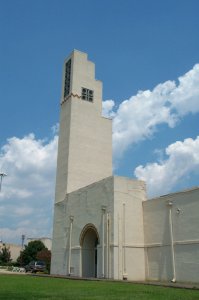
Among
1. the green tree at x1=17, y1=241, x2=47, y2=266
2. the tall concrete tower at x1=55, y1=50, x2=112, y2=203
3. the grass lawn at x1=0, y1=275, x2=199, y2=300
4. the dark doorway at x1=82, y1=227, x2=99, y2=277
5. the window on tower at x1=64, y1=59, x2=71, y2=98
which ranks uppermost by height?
the window on tower at x1=64, y1=59, x2=71, y2=98

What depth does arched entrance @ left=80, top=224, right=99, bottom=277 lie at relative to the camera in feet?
90.3

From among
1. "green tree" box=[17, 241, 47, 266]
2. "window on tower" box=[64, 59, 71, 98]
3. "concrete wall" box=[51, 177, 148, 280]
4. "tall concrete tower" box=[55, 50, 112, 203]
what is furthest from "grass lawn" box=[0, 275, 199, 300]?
"green tree" box=[17, 241, 47, 266]

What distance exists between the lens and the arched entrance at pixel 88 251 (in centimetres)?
2752

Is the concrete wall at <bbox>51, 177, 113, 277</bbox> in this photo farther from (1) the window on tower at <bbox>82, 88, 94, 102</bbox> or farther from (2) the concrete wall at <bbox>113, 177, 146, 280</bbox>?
(1) the window on tower at <bbox>82, 88, 94, 102</bbox>

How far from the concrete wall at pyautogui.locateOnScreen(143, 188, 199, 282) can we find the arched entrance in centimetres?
508

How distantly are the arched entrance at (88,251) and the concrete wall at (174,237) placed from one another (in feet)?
16.7

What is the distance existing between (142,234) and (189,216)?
4.87 meters

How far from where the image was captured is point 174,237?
2214 cm

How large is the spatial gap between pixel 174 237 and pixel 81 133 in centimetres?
1457

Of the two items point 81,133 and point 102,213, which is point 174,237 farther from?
point 81,133

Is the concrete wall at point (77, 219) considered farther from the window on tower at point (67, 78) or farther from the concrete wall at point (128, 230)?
the window on tower at point (67, 78)

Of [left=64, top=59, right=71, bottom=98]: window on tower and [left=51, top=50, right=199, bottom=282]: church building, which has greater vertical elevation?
[left=64, top=59, right=71, bottom=98]: window on tower

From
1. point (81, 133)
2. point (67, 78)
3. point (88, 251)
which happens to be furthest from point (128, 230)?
point (67, 78)

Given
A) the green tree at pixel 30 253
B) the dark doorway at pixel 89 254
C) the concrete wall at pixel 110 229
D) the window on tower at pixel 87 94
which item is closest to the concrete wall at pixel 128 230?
the concrete wall at pixel 110 229
